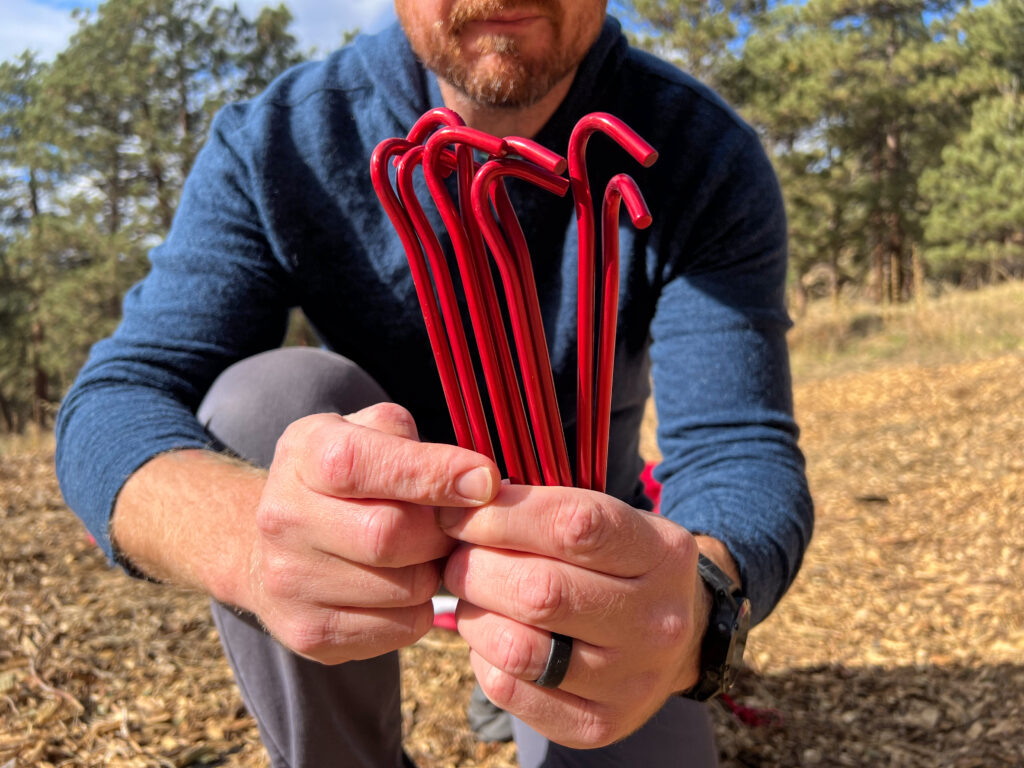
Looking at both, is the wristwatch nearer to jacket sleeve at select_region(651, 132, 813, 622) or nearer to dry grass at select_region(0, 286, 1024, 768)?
jacket sleeve at select_region(651, 132, 813, 622)

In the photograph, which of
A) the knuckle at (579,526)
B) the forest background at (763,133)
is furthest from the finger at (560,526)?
the forest background at (763,133)

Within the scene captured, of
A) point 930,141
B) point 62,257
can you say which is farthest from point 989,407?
point 62,257

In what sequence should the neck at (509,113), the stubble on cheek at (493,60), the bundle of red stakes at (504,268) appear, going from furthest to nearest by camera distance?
the neck at (509,113) < the stubble on cheek at (493,60) < the bundle of red stakes at (504,268)

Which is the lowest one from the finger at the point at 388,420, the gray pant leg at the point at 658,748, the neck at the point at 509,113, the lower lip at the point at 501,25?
the gray pant leg at the point at 658,748

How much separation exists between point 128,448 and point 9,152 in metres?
19.7

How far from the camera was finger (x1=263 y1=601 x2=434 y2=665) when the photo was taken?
842 mm

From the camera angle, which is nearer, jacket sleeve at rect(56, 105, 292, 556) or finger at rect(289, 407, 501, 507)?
finger at rect(289, 407, 501, 507)

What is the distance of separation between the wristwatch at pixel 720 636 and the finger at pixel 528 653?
0.23 metres

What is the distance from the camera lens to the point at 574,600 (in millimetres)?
774

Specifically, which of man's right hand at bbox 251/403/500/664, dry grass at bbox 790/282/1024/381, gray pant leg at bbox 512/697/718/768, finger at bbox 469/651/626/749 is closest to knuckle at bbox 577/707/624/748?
finger at bbox 469/651/626/749

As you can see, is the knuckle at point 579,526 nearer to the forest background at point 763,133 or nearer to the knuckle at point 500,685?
the knuckle at point 500,685

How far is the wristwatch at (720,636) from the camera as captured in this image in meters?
1.04

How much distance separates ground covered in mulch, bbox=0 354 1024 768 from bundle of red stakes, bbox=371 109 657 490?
1.25 metres

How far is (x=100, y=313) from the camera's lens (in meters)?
18.3
